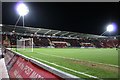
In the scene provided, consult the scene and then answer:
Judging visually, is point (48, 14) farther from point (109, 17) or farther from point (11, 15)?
point (109, 17)

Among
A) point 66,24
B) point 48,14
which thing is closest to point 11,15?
point 48,14

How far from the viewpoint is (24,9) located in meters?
19.2

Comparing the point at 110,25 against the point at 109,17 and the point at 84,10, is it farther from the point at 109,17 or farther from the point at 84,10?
the point at 84,10

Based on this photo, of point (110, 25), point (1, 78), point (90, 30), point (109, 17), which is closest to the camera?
point (1, 78)

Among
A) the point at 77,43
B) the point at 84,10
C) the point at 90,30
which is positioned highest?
the point at 84,10

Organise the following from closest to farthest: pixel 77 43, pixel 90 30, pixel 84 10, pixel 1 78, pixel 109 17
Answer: pixel 1 78 → pixel 84 10 → pixel 109 17 → pixel 90 30 → pixel 77 43

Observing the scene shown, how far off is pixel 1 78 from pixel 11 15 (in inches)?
1072

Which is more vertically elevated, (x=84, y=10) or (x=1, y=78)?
(x=84, y=10)

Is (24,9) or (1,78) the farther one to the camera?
(24,9)

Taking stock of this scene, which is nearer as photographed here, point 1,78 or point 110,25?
point 1,78

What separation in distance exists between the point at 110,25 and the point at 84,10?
10758 millimetres

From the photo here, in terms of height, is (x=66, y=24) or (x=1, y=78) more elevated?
(x=66, y=24)

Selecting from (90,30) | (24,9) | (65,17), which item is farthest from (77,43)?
(24,9)

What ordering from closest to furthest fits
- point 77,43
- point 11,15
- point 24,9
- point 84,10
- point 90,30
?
1. point 24,9
2. point 11,15
3. point 84,10
4. point 90,30
5. point 77,43
